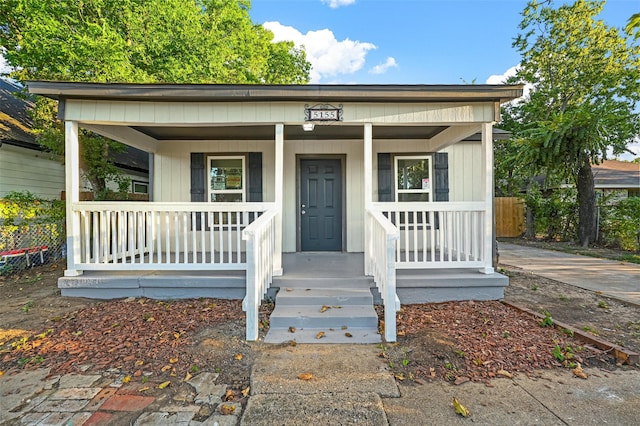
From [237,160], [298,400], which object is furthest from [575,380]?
[237,160]

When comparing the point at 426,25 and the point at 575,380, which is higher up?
the point at 426,25

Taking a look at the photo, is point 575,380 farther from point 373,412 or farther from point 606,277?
point 606,277

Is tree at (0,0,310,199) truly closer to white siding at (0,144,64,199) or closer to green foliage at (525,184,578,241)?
white siding at (0,144,64,199)

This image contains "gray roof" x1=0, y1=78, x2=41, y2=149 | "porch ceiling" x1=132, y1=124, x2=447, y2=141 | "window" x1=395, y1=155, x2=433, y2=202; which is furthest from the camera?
"gray roof" x1=0, y1=78, x2=41, y2=149

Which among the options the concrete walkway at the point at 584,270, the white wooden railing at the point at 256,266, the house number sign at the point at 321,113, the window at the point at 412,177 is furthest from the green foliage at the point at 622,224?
the white wooden railing at the point at 256,266

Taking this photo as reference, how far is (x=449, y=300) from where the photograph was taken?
4.24 m

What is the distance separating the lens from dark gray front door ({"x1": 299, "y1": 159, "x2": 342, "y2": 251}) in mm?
6535

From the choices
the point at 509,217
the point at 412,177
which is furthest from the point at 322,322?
the point at 509,217

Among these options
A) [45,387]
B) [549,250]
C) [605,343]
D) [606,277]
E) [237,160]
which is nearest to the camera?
[45,387]

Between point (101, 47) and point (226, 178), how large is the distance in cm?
433

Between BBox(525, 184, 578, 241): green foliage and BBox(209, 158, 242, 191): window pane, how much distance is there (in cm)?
1015

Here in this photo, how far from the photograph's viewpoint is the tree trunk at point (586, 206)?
9117 mm

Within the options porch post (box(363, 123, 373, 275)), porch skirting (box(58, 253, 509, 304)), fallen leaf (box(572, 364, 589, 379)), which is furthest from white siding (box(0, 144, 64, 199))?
fallen leaf (box(572, 364, 589, 379))

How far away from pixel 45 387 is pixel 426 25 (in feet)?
35.6
